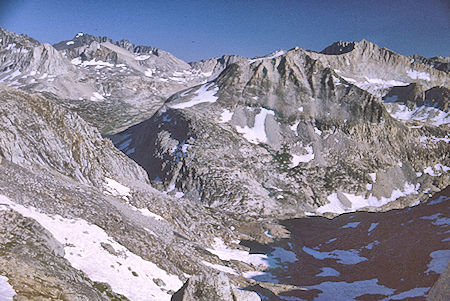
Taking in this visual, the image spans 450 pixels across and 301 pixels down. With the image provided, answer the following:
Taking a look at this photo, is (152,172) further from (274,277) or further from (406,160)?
(406,160)

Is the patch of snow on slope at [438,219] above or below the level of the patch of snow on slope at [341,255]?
above

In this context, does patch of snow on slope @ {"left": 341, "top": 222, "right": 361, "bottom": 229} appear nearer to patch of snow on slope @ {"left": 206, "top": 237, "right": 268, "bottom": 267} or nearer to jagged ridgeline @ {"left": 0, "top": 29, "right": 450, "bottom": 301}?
jagged ridgeline @ {"left": 0, "top": 29, "right": 450, "bottom": 301}

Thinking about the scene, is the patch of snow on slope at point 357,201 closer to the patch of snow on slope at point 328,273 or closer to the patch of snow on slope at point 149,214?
the patch of snow on slope at point 328,273

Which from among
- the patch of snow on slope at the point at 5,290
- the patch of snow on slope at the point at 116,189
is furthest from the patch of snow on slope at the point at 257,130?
the patch of snow on slope at the point at 5,290

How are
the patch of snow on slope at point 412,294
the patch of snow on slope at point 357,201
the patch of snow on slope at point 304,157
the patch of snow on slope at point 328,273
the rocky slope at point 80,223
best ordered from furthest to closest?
the patch of snow on slope at point 304,157, the patch of snow on slope at point 357,201, the patch of snow on slope at point 328,273, the patch of snow on slope at point 412,294, the rocky slope at point 80,223

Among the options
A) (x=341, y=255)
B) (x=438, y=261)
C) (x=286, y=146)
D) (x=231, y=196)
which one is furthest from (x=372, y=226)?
(x=286, y=146)

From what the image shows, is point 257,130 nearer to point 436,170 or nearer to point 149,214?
point 436,170

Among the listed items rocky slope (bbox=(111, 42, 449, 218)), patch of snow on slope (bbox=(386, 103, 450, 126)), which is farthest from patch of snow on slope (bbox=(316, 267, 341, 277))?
patch of snow on slope (bbox=(386, 103, 450, 126))
